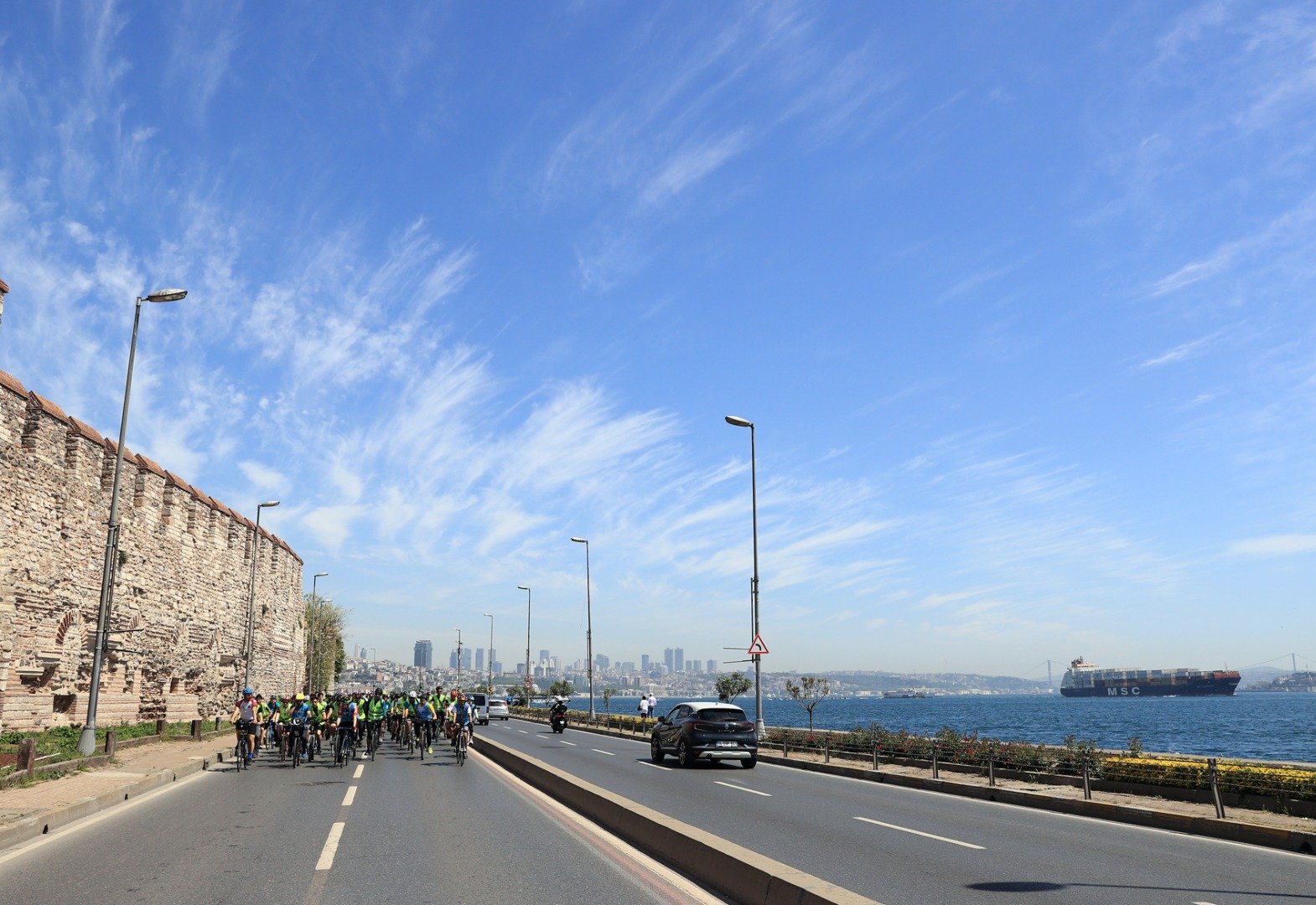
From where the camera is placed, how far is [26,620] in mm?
26656

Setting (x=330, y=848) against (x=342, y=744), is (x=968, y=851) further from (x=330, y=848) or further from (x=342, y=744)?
(x=342, y=744)

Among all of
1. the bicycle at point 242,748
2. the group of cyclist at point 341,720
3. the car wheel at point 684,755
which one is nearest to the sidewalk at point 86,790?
the bicycle at point 242,748

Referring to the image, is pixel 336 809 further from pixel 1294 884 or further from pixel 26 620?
pixel 26 620

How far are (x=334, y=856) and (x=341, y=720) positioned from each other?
1411 cm

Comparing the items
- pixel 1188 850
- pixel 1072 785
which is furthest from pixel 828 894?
pixel 1072 785

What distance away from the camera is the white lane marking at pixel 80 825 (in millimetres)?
10414

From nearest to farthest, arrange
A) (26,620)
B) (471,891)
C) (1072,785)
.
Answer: (471,891) → (1072,785) → (26,620)

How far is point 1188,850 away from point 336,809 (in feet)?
38.1

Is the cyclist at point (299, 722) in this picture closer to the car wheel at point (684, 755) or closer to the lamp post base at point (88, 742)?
the lamp post base at point (88, 742)

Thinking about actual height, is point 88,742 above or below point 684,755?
above

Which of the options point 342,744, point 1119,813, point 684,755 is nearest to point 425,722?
point 342,744

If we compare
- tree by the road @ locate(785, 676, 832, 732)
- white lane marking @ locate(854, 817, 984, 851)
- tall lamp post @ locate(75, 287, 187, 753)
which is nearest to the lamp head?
tall lamp post @ locate(75, 287, 187, 753)

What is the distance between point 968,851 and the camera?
11.2 meters

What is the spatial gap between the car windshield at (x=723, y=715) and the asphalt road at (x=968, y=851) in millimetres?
5976
